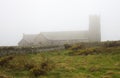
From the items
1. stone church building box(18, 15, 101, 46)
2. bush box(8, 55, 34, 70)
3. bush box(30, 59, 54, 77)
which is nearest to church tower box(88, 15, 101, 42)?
stone church building box(18, 15, 101, 46)

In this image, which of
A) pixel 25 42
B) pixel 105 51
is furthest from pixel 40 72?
pixel 25 42

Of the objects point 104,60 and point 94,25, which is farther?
point 94,25

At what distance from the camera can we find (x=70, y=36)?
97938mm

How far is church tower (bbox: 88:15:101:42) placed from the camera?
9912 cm

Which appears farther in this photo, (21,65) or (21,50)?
(21,50)

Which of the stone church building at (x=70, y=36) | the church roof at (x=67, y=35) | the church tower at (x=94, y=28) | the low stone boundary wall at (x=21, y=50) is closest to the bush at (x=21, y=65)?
the low stone boundary wall at (x=21, y=50)

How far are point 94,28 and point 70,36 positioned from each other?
12277 mm

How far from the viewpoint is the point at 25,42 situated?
311ft

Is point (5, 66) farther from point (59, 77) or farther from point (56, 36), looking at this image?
point (56, 36)

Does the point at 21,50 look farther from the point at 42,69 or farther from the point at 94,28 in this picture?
the point at 94,28

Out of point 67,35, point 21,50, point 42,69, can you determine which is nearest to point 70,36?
point 67,35

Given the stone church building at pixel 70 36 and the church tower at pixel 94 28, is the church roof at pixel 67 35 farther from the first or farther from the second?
the church tower at pixel 94 28

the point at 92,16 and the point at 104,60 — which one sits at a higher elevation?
the point at 92,16

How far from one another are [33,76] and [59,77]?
2386 mm
